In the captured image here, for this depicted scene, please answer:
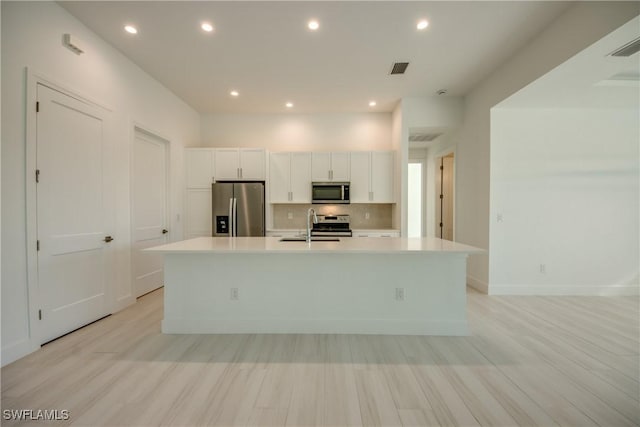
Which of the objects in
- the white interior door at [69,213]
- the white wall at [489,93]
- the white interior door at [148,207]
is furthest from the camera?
the white interior door at [148,207]

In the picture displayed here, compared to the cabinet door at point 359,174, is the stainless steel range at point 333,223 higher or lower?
lower

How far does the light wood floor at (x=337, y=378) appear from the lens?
5.21 feet

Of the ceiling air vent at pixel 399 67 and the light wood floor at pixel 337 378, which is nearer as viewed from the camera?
the light wood floor at pixel 337 378

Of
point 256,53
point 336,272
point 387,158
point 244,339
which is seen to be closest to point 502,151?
point 387,158

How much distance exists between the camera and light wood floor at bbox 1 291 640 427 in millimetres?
1587

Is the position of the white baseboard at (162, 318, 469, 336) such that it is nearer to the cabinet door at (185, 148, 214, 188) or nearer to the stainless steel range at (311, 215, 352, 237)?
the stainless steel range at (311, 215, 352, 237)

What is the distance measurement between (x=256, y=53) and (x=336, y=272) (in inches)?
107

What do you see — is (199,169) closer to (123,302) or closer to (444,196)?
(123,302)

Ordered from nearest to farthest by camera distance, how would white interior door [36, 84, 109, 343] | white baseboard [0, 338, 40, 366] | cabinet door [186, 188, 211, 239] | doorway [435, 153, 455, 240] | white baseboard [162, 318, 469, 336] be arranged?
white baseboard [0, 338, 40, 366], white interior door [36, 84, 109, 343], white baseboard [162, 318, 469, 336], cabinet door [186, 188, 211, 239], doorway [435, 153, 455, 240]

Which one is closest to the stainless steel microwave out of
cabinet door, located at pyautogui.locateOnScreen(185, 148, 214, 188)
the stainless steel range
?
the stainless steel range

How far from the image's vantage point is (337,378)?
1926 mm

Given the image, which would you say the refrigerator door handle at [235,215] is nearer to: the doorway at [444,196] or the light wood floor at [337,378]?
the light wood floor at [337,378]
